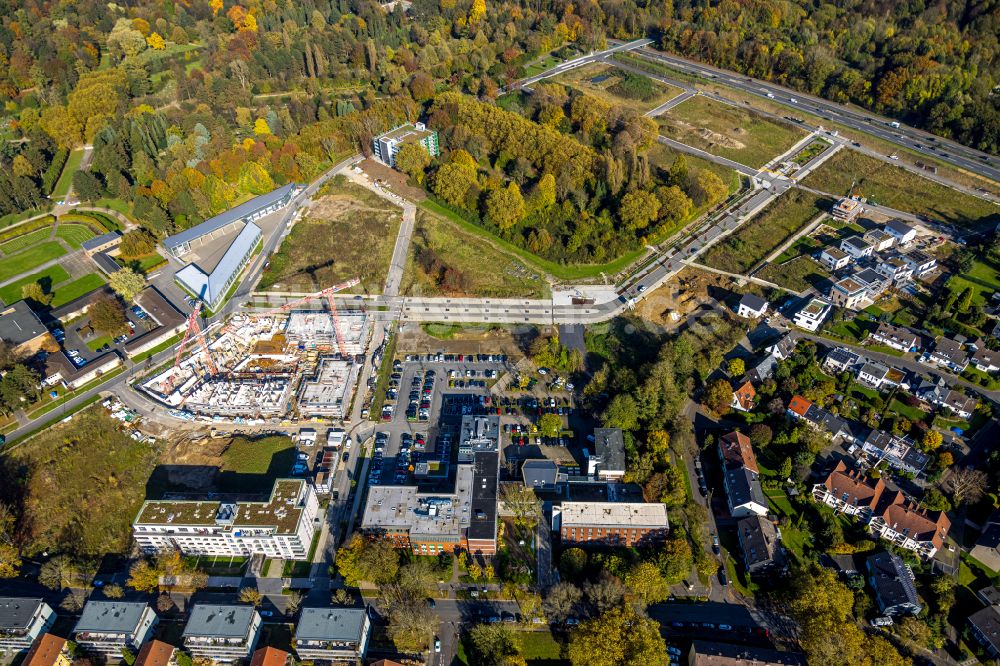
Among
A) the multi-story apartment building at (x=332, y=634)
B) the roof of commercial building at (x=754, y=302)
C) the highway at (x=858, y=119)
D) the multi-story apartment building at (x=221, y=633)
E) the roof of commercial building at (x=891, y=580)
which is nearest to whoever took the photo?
the multi-story apartment building at (x=332, y=634)

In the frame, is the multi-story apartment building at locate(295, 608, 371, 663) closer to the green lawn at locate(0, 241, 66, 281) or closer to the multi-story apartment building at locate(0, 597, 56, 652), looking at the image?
the multi-story apartment building at locate(0, 597, 56, 652)

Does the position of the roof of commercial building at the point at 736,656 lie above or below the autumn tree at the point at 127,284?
below

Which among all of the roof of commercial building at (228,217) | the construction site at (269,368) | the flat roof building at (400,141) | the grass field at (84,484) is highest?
the flat roof building at (400,141)

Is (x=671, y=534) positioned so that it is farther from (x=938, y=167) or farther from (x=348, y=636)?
(x=938, y=167)

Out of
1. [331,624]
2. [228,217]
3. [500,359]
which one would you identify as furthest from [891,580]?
[228,217]

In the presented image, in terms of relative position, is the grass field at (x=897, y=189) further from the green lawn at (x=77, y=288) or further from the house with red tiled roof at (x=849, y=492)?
the green lawn at (x=77, y=288)

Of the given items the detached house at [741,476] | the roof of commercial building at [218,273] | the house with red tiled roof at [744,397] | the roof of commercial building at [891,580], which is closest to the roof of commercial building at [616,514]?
the detached house at [741,476]

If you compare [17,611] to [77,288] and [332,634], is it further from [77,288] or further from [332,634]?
[77,288]
